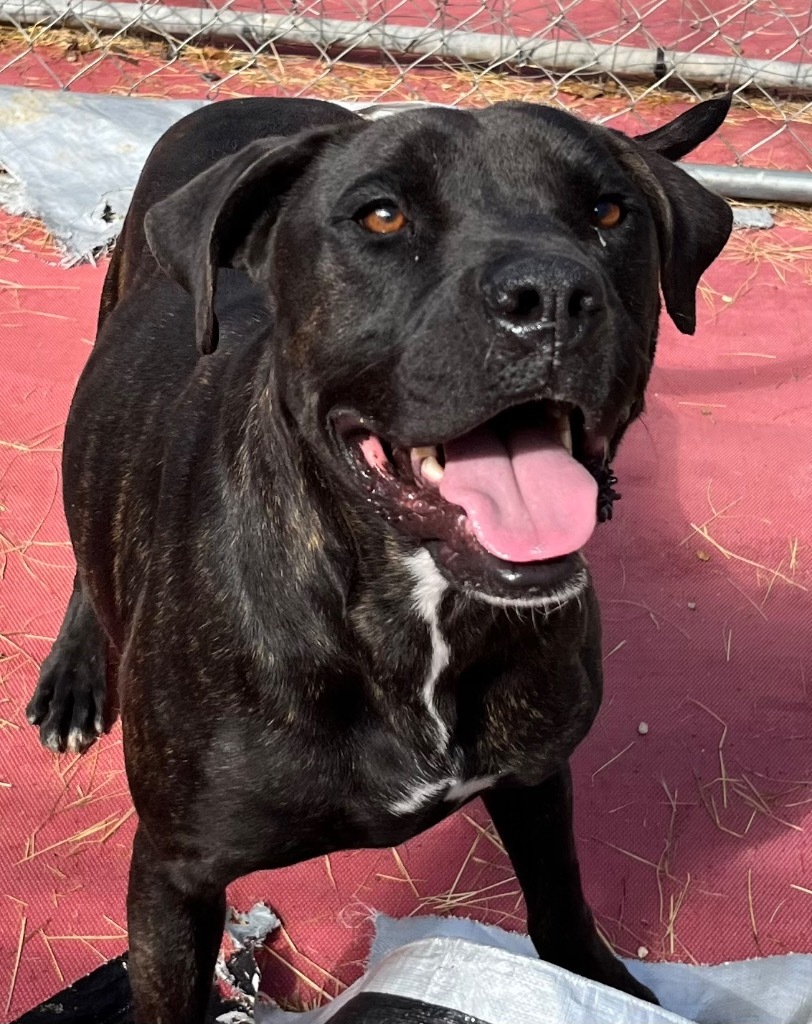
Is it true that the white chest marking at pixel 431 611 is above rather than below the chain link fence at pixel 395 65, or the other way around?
above

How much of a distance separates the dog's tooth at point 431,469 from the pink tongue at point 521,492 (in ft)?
0.06

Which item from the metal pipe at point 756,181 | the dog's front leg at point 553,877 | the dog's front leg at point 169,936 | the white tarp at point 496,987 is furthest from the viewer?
the metal pipe at point 756,181

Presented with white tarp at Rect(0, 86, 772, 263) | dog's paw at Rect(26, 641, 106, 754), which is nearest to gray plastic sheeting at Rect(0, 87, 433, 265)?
white tarp at Rect(0, 86, 772, 263)

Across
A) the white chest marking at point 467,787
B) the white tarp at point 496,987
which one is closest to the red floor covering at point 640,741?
the white tarp at point 496,987

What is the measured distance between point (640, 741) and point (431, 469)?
1.89 m

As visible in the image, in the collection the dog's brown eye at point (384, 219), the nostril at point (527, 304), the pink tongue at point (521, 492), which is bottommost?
the pink tongue at point (521, 492)

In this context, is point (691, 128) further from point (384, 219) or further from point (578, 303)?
point (578, 303)

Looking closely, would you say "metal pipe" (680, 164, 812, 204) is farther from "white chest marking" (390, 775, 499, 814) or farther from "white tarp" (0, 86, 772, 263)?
"white chest marking" (390, 775, 499, 814)

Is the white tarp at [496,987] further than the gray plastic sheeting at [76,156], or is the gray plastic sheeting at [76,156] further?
the gray plastic sheeting at [76,156]

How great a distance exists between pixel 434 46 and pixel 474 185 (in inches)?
213

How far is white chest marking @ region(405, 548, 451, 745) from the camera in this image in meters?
2.52

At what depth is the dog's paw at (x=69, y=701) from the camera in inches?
149

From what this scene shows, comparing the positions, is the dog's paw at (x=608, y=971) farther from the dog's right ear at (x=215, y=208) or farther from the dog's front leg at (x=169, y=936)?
the dog's right ear at (x=215, y=208)

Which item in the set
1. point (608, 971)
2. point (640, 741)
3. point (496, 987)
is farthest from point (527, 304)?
point (640, 741)
